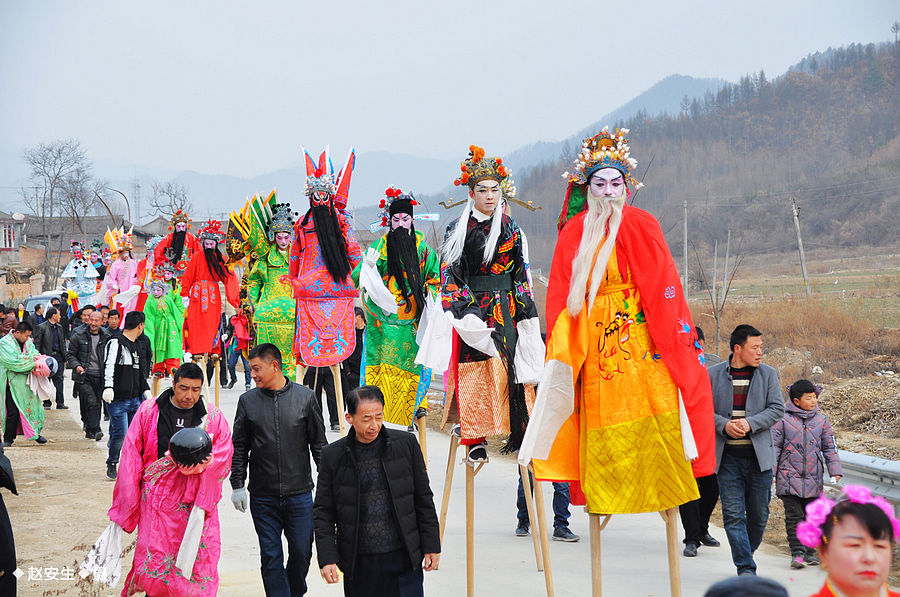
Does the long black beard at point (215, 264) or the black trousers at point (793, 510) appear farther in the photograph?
the long black beard at point (215, 264)

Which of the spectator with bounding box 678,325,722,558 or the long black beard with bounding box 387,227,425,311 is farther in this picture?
the long black beard with bounding box 387,227,425,311

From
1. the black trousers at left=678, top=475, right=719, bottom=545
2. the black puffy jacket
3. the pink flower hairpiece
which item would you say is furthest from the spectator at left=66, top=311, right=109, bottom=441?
the pink flower hairpiece

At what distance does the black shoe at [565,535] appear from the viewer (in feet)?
24.4

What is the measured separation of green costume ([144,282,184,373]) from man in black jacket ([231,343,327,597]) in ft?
23.2

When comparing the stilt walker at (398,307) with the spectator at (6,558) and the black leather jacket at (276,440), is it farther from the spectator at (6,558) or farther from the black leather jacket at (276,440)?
the spectator at (6,558)

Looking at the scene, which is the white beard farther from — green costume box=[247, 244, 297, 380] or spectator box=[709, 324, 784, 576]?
green costume box=[247, 244, 297, 380]

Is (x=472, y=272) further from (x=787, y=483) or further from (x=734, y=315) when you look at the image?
(x=734, y=315)

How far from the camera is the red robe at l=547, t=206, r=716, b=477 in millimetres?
4816

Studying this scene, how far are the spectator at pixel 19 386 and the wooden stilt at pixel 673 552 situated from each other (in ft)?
30.7

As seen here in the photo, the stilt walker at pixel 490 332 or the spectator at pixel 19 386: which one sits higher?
the stilt walker at pixel 490 332

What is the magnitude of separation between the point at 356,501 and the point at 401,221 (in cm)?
356

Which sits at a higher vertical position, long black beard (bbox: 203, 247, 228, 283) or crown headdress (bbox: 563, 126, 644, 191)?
crown headdress (bbox: 563, 126, 644, 191)

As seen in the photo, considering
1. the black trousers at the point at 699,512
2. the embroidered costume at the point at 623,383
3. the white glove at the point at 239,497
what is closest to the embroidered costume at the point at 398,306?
the white glove at the point at 239,497

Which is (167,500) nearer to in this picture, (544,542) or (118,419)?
(544,542)
